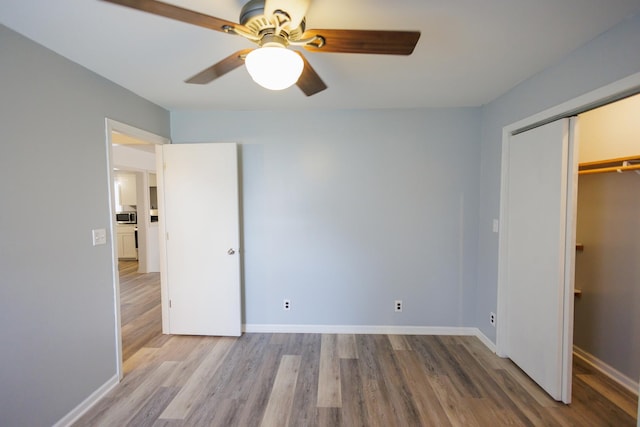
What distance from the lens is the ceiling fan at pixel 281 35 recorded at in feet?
3.20

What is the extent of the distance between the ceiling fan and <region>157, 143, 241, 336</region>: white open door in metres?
1.57

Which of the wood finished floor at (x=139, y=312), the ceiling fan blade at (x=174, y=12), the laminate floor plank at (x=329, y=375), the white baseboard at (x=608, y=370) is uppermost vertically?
the ceiling fan blade at (x=174, y=12)

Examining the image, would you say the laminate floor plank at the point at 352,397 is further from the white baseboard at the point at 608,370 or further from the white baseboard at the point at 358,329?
the white baseboard at the point at 608,370

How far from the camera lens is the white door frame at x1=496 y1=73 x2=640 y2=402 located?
4.48 ft

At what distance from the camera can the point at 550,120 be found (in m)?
1.85

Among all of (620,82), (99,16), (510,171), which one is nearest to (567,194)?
(510,171)

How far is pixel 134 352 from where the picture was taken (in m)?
2.39

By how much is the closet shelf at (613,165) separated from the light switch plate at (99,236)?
382 centimetres

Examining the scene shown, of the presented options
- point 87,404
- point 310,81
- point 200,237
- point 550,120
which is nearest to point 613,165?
point 550,120

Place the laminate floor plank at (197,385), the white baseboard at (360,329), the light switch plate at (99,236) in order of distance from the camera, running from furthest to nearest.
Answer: the white baseboard at (360,329) < the light switch plate at (99,236) < the laminate floor plank at (197,385)

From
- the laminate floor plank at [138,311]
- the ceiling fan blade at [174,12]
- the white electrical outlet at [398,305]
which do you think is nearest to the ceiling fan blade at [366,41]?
the ceiling fan blade at [174,12]

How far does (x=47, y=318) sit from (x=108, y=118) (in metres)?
1.45

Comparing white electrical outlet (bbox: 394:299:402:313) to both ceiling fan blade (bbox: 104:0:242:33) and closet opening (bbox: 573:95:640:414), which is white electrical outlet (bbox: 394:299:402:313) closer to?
closet opening (bbox: 573:95:640:414)

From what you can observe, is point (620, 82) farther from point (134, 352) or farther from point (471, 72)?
point (134, 352)
